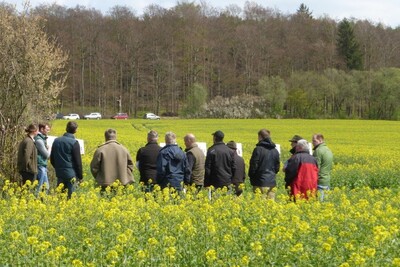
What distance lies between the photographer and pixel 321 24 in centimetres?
11644

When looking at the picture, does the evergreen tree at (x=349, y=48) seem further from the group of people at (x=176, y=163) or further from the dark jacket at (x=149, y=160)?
the dark jacket at (x=149, y=160)

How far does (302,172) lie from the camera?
11336 millimetres

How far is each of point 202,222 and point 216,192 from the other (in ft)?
10.0

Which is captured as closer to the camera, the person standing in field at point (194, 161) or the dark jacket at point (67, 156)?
the person standing in field at point (194, 161)

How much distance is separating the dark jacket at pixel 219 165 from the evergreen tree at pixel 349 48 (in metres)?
96.6

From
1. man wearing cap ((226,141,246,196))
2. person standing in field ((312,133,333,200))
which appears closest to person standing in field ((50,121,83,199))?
man wearing cap ((226,141,246,196))

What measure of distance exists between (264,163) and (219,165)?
0.93 meters

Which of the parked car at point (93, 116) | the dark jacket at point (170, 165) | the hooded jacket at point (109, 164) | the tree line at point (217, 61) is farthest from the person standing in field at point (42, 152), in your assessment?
the tree line at point (217, 61)

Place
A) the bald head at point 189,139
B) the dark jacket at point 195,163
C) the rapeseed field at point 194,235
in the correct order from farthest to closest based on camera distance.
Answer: the dark jacket at point 195,163
the bald head at point 189,139
the rapeseed field at point 194,235

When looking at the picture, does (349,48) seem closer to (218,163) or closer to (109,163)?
(218,163)

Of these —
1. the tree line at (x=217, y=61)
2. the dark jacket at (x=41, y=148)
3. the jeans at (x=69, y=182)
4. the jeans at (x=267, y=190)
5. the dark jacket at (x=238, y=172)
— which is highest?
the tree line at (x=217, y=61)

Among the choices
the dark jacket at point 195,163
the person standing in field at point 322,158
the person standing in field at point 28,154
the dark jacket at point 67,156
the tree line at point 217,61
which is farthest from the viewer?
the tree line at point 217,61

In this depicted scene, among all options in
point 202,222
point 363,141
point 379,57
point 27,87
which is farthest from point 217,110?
point 202,222

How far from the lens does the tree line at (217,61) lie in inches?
3622
